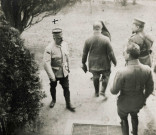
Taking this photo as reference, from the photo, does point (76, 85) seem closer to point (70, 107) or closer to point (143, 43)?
point (70, 107)

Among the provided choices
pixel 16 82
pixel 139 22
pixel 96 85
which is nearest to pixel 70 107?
pixel 96 85

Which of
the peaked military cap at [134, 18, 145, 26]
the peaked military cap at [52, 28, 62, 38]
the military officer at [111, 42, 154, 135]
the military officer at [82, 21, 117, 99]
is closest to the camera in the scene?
the military officer at [111, 42, 154, 135]

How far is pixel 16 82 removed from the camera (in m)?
5.53

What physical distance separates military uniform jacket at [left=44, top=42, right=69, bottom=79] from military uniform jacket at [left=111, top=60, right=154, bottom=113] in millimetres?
1733

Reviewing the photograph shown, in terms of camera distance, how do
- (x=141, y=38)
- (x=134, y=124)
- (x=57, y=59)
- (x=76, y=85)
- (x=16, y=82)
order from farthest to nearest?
1. (x=76, y=85)
2. (x=141, y=38)
3. (x=57, y=59)
4. (x=134, y=124)
5. (x=16, y=82)

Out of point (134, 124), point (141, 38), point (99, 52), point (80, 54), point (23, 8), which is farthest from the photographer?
point (80, 54)

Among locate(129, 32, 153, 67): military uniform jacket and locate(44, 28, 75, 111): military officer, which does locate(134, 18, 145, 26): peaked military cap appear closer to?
locate(129, 32, 153, 67): military uniform jacket

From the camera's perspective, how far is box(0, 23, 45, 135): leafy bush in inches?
208

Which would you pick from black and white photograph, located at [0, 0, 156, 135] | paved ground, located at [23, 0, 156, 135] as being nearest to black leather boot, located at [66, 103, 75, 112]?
black and white photograph, located at [0, 0, 156, 135]

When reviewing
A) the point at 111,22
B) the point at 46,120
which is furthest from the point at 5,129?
the point at 111,22

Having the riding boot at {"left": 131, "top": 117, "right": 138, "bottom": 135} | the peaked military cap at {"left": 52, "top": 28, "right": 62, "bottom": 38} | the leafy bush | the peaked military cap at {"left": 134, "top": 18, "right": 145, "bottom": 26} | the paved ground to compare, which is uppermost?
the peaked military cap at {"left": 134, "top": 18, "right": 145, "bottom": 26}

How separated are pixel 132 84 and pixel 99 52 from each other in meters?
2.04

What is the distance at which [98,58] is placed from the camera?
7164mm

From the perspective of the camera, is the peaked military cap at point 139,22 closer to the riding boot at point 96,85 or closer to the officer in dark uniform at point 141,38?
the officer in dark uniform at point 141,38
